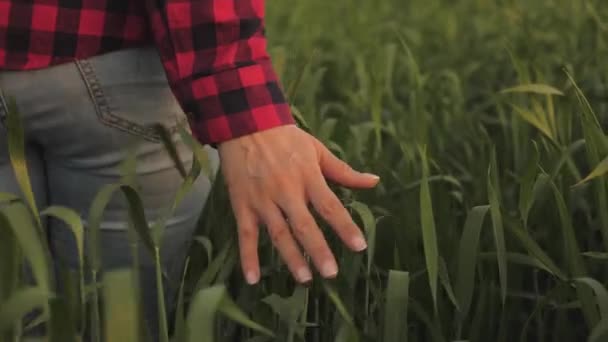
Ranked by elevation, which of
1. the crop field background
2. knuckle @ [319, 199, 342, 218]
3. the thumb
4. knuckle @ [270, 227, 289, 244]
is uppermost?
the thumb

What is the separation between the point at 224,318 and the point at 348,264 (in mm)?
163

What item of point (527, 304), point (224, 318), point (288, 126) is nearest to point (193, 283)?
point (224, 318)

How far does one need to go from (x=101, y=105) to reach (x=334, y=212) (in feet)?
1.02

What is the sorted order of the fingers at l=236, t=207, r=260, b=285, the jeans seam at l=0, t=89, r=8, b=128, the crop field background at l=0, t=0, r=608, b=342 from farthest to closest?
the jeans seam at l=0, t=89, r=8, b=128 → the fingers at l=236, t=207, r=260, b=285 → the crop field background at l=0, t=0, r=608, b=342

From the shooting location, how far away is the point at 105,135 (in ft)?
4.07

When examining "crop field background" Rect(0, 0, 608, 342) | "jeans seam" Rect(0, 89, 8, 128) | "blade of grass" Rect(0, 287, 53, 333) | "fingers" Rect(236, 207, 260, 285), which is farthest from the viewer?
"jeans seam" Rect(0, 89, 8, 128)

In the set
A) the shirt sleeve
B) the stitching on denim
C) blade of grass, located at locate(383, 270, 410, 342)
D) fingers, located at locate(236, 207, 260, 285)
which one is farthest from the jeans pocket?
blade of grass, located at locate(383, 270, 410, 342)

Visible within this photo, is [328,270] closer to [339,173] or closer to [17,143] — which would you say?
[339,173]

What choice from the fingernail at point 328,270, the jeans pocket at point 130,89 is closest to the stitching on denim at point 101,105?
the jeans pocket at point 130,89

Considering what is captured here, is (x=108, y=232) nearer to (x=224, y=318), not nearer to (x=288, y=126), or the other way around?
(x=224, y=318)

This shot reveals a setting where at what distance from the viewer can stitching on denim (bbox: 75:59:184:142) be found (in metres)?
1.22

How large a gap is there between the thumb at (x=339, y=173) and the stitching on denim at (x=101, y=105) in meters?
0.19

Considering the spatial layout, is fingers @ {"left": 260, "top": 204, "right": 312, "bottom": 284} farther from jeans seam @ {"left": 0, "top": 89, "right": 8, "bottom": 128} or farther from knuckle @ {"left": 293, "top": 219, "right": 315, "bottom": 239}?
jeans seam @ {"left": 0, "top": 89, "right": 8, "bottom": 128}

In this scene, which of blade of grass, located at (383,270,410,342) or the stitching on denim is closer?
blade of grass, located at (383,270,410,342)
